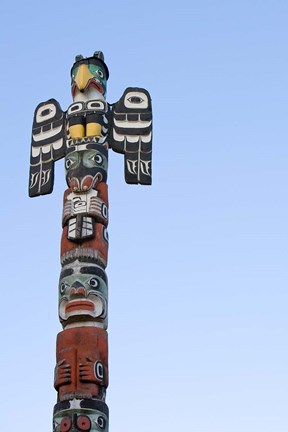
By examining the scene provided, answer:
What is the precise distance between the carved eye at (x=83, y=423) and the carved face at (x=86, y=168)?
3619 millimetres

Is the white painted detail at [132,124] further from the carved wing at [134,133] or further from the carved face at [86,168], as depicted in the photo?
the carved face at [86,168]

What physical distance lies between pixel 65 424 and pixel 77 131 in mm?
5045

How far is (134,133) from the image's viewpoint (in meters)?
13.3

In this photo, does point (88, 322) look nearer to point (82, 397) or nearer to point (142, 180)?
point (82, 397)

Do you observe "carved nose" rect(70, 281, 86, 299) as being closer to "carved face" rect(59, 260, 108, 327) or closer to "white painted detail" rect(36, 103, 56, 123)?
"carved face" rect(59, 260, 108, 327)

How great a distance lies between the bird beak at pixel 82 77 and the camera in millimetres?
13773

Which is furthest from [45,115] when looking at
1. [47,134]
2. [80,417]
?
[80,417]

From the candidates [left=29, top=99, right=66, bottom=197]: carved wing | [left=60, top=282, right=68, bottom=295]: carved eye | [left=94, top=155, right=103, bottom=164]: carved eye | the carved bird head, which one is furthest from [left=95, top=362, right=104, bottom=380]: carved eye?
the carved bird head

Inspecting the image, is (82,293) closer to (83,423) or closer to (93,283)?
(93,283)

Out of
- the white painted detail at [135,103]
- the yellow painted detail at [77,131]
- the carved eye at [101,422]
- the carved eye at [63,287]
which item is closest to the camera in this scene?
the carved eye at [101,422]

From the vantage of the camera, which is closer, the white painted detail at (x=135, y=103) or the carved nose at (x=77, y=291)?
the carved nose at (x=77, y=291)

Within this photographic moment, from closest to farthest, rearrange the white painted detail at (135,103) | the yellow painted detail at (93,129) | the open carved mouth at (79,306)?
1. the open carved mouth at (79,306)
2. the yellow painted detail at (93,129)
3. the white painted detail at (135,103)

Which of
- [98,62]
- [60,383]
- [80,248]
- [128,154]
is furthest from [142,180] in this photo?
[60,383]

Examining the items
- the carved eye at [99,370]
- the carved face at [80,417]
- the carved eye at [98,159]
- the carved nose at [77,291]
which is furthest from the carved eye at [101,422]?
the carved eye at [98,159]
